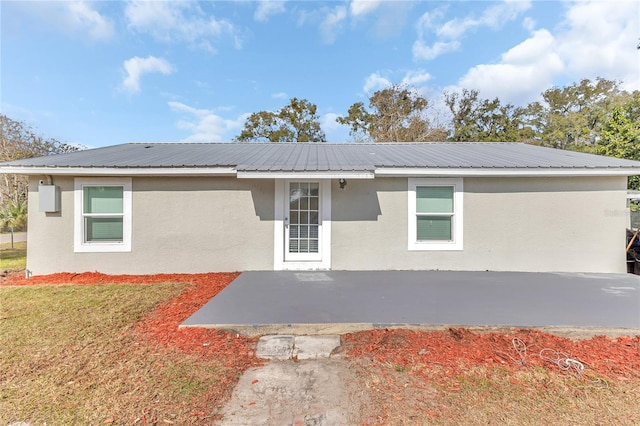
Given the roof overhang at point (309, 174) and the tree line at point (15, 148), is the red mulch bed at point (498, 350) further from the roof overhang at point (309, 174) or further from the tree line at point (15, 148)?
Result: the tree line at point (15, 148)

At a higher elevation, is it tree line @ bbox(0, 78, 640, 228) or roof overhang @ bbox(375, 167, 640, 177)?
tree line @ bbox(0, 78, 640, 228)

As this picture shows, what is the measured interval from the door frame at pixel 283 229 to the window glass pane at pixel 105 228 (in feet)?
12.6

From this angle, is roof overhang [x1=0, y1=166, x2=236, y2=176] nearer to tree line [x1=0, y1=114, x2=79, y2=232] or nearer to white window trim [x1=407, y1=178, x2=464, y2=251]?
white window trim [x1=407, y1=178, x2=464, y2=251]

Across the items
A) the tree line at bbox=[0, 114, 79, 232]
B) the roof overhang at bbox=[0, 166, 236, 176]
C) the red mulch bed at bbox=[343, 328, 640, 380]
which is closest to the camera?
the red mulch bed at bbox=[343, 328, 640, 380]

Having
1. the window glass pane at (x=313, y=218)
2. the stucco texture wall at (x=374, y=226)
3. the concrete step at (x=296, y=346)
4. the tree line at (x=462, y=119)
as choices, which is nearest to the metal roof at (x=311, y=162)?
the stucco texture wall at (x=374, y=226)

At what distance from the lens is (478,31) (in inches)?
425

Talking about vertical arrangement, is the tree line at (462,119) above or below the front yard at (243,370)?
above

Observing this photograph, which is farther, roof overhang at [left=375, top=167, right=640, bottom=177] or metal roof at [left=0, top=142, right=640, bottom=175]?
roof overhang at [left=375, top=167, right=640, bottom=177]

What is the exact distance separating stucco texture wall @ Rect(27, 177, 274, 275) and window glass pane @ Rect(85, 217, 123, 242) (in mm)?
420

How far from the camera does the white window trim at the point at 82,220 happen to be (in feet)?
21.8

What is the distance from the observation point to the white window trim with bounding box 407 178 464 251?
6816 millimetres

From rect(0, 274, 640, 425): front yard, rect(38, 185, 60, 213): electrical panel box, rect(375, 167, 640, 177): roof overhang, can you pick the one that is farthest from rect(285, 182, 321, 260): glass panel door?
rect(38, 185, 60, 213): electrical panel box

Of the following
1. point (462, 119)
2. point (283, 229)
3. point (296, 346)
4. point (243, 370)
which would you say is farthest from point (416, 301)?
point (462, 119)

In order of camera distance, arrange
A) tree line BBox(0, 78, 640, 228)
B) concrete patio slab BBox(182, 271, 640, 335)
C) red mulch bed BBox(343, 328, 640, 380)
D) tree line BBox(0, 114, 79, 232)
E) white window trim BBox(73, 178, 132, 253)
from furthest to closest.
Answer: tree line BBox(0, 78, 640, 228) < tree line BBox(0, 114, 79, 232) < white window trim BBox(73, 178, 132, 253) < concrete patio slab BBox(182, 271, 640, 335) < red mulch bed BBox(343, 328, 640, 380)
